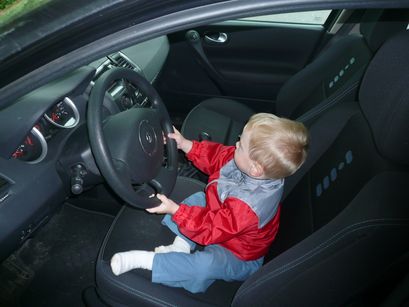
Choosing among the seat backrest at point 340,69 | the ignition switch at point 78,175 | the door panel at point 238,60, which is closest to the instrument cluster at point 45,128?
the ignition switch at point 78,175

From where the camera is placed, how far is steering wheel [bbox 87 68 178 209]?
3.97 feet

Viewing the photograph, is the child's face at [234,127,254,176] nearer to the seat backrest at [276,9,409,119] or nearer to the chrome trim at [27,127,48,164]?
the seat backrest at [276,9,409,119]

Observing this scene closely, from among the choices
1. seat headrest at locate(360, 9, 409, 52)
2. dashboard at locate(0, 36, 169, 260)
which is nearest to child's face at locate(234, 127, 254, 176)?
dashboard at locate(0, 36, 169, 260)

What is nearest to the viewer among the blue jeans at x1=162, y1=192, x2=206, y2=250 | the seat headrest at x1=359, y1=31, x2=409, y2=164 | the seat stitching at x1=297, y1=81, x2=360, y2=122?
the seat headrest at x1=359, y1=31, x2=409, y2=164

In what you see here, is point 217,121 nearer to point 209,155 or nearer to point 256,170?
point 209,155

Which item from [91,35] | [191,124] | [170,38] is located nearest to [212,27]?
[170,38]

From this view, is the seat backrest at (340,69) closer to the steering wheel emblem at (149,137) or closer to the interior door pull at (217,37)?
the interior door pull at (217,37)

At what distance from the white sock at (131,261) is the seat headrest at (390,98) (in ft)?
2.86

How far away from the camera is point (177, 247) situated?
1.53 m

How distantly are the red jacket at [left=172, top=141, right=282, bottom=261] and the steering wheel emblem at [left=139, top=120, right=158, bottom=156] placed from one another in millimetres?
237

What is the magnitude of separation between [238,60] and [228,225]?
5.14ft

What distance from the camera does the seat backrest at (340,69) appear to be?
1769 millimetres

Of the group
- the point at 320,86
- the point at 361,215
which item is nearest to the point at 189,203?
the point at 361,215

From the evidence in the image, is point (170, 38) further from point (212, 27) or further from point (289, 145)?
point (289, 145)
